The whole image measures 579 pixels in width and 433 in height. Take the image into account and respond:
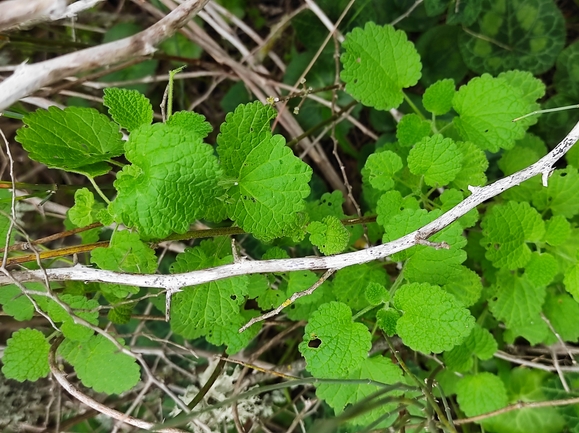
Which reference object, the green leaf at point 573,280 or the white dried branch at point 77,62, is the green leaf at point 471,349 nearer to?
the green leaf at point 573,280

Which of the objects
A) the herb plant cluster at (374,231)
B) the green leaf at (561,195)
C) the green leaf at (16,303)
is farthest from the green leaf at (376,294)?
the green leaf at (16,303)

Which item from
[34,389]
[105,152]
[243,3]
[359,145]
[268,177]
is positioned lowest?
[34,389]

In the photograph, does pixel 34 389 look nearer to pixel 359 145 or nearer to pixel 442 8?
pixel 359 145

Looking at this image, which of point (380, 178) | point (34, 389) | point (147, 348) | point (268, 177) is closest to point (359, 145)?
point (380, 178)

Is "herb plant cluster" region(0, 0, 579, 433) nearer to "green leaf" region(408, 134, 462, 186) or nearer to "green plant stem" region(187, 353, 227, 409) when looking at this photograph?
"green leaf" region(408, 134, 462, 186)

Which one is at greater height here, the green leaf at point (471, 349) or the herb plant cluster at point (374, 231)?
the herb plant cluster at point (374, 231)

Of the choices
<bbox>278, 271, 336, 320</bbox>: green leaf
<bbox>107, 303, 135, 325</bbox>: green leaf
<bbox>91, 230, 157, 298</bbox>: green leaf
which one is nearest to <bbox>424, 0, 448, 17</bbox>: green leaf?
<bbox>278, 271, 336, 320</bbox>: green leaf

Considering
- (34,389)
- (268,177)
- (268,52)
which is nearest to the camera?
(268,177)
